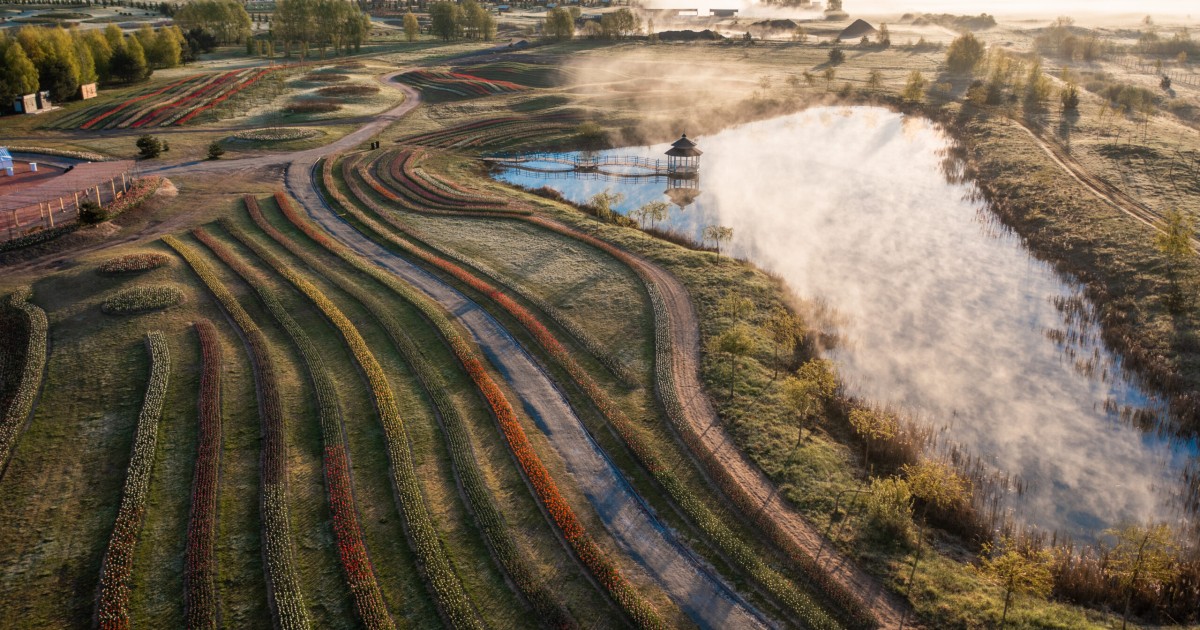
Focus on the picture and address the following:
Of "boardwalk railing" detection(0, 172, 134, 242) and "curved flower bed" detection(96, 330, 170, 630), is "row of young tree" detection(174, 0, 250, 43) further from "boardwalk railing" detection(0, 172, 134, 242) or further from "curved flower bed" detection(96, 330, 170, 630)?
"curved flower bed" detection(96, 330, 170, 630)

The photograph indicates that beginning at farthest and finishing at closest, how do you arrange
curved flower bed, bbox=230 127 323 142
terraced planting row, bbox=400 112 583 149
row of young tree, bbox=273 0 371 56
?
row of young tree, bbox=273 0 371 56 < terraced planting row, bbox=400 112 583 149 < curved flower bed, bbox=230 127 323 142

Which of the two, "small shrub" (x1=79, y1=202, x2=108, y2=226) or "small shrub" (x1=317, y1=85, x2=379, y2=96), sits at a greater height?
"small shrub" (x1=317, y1=85, x2=379, y2=96)

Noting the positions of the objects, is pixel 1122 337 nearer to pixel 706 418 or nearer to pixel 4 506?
pixel 706 418

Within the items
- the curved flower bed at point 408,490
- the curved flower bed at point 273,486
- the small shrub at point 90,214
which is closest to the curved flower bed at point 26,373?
the curved flower bed at point 273,486

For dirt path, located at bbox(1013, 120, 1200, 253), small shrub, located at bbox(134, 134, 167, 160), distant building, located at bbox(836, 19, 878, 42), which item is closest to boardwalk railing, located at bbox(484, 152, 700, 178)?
small shrub, located at bbox(134, 134, 167, 160)

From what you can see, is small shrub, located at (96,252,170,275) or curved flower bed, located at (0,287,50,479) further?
small shrub, located at (96,252,170,275)

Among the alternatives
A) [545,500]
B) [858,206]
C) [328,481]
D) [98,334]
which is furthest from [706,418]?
[858,206]

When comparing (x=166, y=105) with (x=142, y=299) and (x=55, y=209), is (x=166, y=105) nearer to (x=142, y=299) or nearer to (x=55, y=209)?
(x=55, y=209)

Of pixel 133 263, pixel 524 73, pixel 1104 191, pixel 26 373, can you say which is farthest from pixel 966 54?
pixel 26 373

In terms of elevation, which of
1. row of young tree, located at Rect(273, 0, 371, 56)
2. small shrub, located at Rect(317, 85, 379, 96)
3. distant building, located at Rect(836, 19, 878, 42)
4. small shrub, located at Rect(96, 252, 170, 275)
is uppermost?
distant building, located at Rect(836, 19, 878, 42)
